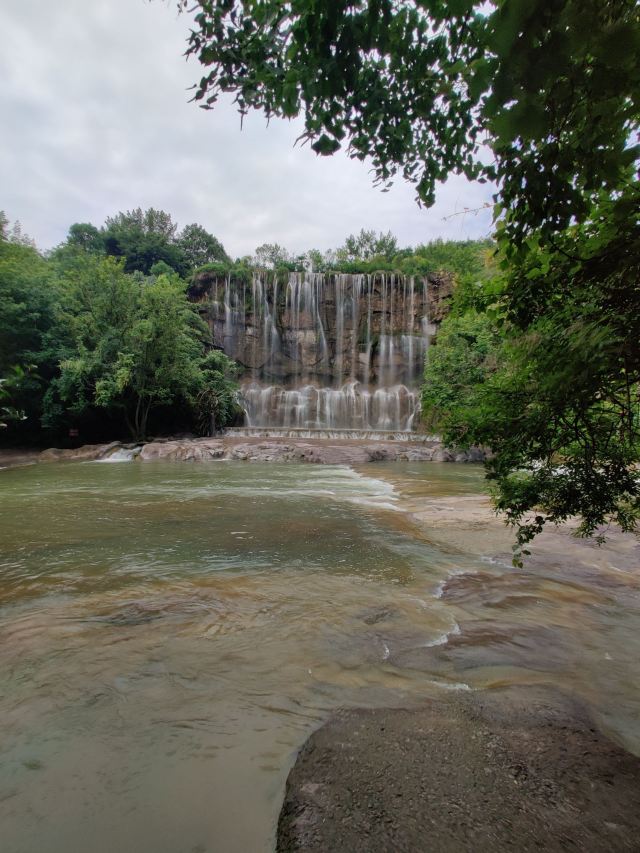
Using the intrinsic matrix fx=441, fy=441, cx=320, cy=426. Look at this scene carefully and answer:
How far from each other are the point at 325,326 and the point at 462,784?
30.7 m

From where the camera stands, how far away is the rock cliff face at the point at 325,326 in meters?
30.6

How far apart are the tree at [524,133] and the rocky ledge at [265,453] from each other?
1439 cm

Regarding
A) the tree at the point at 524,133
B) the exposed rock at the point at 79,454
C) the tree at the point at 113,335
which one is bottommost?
the exposed rock at the point at 79,454

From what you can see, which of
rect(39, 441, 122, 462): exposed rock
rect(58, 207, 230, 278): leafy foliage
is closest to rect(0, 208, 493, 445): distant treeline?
rect(39, 441, 122, 462): exposed rock

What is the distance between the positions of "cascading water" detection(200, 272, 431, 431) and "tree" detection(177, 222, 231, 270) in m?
24.2

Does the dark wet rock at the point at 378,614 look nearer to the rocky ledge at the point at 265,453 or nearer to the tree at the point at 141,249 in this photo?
the rocky ledge at the point at 265,453

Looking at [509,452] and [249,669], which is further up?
[509,452]

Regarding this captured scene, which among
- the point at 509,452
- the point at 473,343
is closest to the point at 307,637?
the point at 509,452

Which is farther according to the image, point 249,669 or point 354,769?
point 249,669

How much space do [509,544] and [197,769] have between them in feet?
14.4

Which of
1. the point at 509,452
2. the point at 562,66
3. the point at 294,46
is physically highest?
the point at 294,46

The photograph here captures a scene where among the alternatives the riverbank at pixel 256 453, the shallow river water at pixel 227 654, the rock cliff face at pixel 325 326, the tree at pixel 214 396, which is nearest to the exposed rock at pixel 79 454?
the riverbank at pixel 256 453

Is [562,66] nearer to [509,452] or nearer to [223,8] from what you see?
[509,452]

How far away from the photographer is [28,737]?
1913 mm
